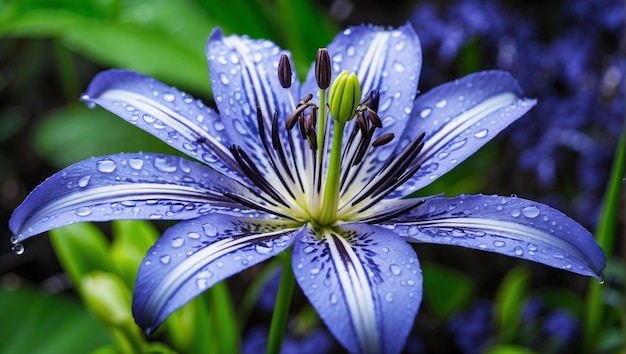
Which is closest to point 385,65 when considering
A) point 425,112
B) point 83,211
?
point 425,112

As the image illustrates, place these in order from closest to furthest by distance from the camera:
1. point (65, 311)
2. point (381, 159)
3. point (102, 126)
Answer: point (381, 159) < point (65, 311) < point (102, 126)

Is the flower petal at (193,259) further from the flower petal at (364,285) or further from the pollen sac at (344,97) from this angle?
the pollen sac at (344,97)

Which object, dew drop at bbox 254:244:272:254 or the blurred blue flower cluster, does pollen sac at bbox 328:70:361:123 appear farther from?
the blurred blue flower cluster

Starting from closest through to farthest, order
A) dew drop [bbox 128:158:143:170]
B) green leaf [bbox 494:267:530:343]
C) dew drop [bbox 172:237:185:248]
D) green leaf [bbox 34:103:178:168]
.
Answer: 1. dew drop [bbox 172:237:185:248]
2. dew drop [bbox 128:158:143:170]
3. green leaf [bbox 494:267:530:343]
4. green leaf [bbox 34:103:178:168]

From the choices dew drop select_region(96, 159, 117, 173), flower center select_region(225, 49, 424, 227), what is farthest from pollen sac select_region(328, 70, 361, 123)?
dew drop select_region(96, 159, 117, 173)

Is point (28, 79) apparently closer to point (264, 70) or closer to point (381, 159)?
point (264, 70)

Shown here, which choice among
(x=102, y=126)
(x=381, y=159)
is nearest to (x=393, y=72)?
(x=381, y=159)
